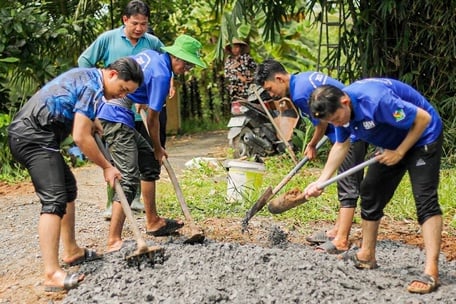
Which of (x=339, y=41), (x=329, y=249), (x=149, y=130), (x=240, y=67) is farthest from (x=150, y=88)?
(x=240, y=67)

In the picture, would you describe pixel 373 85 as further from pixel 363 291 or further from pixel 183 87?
pixel 183 87

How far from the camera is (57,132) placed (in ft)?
14.8

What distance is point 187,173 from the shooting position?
9.13 meters

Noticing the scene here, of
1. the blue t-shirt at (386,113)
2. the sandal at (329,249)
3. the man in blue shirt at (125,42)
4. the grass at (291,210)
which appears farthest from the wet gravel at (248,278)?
the grass at (291,210)

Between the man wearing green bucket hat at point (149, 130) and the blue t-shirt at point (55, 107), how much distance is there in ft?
1.96

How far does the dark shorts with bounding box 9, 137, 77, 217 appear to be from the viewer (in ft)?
14.4

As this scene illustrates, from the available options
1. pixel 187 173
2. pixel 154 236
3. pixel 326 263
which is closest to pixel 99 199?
pixel 187 173

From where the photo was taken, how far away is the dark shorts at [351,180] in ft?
17.3

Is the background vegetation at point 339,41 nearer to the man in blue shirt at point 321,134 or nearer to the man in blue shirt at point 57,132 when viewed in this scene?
the man in blue shirt at point 321,134

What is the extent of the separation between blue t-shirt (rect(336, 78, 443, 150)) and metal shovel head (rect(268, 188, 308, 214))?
0.84 m

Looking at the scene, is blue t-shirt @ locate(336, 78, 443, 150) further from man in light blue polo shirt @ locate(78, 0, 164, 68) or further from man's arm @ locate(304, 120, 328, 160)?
man in light blue polo shirt @ locate(78, 0, 164, 68)

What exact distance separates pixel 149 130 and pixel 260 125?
5008 millimetres

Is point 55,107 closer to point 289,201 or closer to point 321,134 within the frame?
point 289,201

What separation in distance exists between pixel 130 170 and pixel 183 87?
11.3 metres
